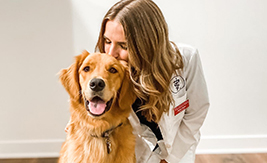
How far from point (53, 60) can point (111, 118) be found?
1.56 meters

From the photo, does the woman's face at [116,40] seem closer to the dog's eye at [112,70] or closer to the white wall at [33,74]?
the dog's eye at [112,70]

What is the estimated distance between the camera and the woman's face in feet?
3.73

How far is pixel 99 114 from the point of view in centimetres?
98

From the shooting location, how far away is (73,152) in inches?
41.5

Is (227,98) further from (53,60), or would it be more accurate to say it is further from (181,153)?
(53,60)

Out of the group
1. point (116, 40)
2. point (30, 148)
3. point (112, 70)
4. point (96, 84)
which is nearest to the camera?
point (96, 84)

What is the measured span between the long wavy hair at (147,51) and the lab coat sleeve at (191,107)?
0.60ft

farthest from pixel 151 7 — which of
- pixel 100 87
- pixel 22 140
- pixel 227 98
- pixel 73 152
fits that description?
pixel 22 140

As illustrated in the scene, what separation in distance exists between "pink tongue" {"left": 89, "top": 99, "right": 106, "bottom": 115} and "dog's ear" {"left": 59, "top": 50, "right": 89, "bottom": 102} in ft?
0.29

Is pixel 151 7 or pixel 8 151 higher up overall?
pixel 151 7

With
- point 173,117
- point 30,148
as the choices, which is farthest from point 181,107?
point 30,148

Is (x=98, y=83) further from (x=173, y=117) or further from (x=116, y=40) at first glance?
(x=173, y=117)

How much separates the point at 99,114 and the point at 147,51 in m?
0.38

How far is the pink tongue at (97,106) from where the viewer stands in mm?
979
